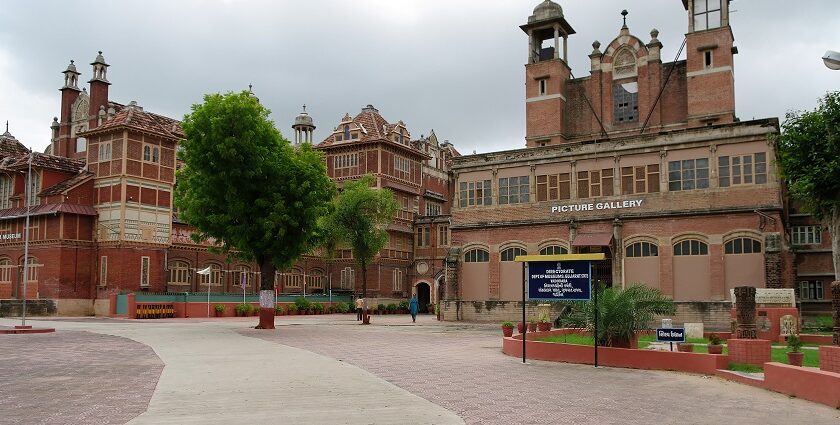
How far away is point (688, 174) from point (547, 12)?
16.0 m

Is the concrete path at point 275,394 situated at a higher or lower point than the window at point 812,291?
lower

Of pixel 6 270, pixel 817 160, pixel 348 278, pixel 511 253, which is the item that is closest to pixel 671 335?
pixel 817 160

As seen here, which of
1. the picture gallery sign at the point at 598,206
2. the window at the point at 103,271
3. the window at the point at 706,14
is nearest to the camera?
the picture gallery sign at the point at 598,206

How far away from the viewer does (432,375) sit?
14.9 metres

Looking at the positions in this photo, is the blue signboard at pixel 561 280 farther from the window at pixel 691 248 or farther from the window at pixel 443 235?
the window at pixel 443 235

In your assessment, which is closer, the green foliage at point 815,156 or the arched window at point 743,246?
the green foliage at point 815,156

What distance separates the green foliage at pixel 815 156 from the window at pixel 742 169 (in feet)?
17.0

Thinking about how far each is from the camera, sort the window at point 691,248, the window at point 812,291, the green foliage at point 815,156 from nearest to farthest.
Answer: the green foliage at point 815,156 → the window at point 691,248 → the window at point 812,291

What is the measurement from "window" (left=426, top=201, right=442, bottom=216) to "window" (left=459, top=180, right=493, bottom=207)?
82.8 ft

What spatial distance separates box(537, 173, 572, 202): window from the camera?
40.8m

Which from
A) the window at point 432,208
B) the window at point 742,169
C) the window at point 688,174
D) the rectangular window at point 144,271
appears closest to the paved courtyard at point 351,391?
the window at point 688,174

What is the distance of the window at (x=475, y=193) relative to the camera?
43.7 meters

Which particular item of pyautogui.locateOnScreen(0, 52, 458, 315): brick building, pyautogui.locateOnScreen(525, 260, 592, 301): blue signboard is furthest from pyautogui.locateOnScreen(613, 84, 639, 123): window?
pyautogui.locateOnScreen(525, 260, 592, 301): blue signboard

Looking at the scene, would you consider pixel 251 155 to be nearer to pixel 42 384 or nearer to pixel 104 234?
pixel 42 384
